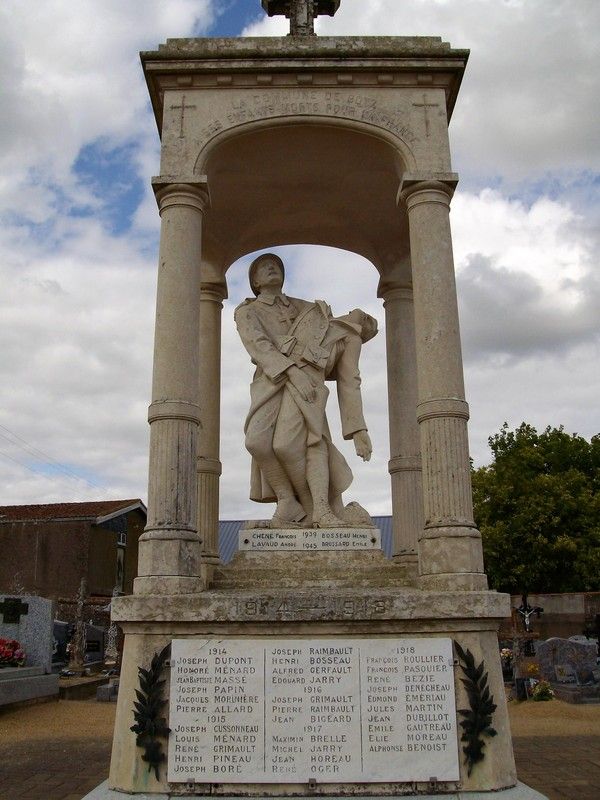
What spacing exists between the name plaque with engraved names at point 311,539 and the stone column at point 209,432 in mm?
966

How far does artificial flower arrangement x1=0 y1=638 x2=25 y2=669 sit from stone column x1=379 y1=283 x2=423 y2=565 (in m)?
9.94

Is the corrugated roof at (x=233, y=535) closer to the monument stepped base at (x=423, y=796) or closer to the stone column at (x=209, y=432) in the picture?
the stone column at (x=209, y=432)

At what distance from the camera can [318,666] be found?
5.96 meters

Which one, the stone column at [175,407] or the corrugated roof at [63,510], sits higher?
the corrugated roof at [63,510]

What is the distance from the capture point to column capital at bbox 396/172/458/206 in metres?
7.26

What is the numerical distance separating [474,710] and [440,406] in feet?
8.05

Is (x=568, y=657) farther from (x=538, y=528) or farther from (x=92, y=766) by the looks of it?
(x=538, y=528)

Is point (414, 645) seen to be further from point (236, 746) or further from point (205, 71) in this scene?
point (205, 71)

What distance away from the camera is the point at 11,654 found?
1531 centimetres

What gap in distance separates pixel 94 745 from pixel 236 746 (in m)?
5.25

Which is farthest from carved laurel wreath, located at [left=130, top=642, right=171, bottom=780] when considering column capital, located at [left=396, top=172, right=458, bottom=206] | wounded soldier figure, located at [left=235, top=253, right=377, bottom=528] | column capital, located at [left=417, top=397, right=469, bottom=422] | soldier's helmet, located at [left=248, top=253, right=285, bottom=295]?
column capital, located at [left=396, top=172, right=458, bottom=206]

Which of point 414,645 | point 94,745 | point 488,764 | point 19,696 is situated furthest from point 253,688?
point 19,696

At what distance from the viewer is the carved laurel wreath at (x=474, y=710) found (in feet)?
18.9

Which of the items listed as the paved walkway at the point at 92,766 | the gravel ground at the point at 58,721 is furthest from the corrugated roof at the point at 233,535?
the paved walkway at the point at 92,766
